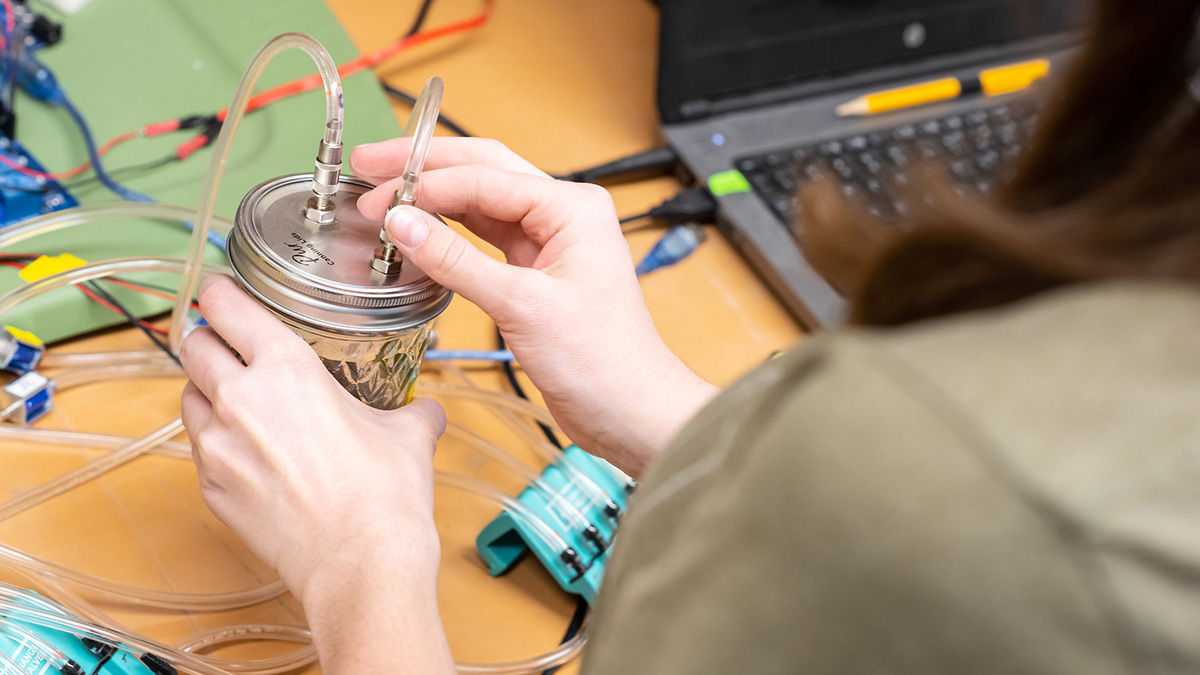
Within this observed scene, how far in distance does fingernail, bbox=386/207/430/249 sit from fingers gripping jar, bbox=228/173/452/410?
0.03m

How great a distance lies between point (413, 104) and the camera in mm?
905

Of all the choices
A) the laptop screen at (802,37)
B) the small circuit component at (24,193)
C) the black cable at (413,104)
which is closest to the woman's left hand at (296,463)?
the small circuit component at (24,193)

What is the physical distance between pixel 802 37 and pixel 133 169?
70 cm

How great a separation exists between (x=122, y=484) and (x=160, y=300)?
0.16 metres

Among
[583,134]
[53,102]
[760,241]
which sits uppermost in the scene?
[53,102]

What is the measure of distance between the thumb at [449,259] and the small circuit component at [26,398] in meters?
0.33

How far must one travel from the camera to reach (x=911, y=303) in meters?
0.28

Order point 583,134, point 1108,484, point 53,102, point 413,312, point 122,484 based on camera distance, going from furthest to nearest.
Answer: point 583,134, point 53,102, point 122,484, point 413,312, point 1108,484

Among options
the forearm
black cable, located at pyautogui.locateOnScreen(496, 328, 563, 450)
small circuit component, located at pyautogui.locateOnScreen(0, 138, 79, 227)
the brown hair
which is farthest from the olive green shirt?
small circuit component, located at pyautogui.locateOnScreen(0, 138, 79, 227)

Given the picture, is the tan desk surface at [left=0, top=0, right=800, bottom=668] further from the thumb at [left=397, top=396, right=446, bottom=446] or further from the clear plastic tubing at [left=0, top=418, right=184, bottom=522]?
the thumb at [left=397, top=396, right=446, bottom=446]

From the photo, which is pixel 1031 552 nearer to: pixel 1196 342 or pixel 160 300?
pixel 1196 342

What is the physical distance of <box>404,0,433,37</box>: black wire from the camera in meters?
1.00

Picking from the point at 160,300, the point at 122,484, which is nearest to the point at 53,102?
the point at 160,300

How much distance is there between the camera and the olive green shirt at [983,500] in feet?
0.69
